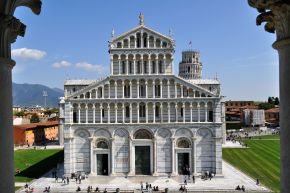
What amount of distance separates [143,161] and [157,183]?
4136 millimetres

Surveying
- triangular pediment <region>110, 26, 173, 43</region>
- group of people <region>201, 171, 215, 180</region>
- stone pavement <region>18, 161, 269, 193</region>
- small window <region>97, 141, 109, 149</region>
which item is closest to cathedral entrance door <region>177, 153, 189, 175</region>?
stone pavement <region>18, 161, 269, 193</region>

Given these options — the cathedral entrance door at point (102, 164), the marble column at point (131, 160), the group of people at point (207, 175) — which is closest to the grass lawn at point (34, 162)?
the cathedral entrance door at point (102, 164)

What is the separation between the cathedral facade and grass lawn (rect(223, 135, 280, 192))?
568 centimetres

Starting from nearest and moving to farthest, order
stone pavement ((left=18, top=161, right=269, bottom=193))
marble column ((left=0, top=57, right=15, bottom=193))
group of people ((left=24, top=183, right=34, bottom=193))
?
marble column ((left=0, top=57, right=15, bottom=193)) → group of people ((left=24, top=183, right=34, bottom=193)) → stone pavement ((left=18, top=161, right=269, bottom=193))

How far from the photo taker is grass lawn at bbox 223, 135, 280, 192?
37231 mm

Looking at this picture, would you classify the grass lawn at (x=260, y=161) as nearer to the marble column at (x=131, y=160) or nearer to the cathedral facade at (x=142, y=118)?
the cathedral facade at (x=142, y=118)

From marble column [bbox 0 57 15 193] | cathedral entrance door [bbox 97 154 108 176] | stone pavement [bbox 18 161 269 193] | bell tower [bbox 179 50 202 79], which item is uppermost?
bell tower [bbox 179 50 202 79]

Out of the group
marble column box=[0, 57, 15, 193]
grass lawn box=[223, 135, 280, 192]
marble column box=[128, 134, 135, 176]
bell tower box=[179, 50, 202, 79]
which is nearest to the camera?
marble column box=[0, 57, 15, 193]

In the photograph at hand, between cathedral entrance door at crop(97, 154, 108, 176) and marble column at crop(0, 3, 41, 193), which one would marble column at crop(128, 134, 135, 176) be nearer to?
cathedral entrance door at crop(97, 154, 108, 176)

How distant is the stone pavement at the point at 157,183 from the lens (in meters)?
→ 34.0

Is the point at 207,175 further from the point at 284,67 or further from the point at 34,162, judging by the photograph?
the point at 284,67

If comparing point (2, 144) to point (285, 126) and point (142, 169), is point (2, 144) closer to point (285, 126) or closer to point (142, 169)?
point (285, 126)

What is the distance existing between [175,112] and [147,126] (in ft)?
11.2

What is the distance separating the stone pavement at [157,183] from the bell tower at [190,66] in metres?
64.5
